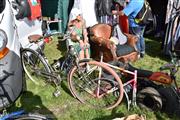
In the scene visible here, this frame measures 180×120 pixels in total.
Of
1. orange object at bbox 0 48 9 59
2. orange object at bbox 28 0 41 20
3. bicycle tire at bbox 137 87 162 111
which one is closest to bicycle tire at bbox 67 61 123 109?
bicycle tire at bbox 137 87 162 111

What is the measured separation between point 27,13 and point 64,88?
69.0 inches

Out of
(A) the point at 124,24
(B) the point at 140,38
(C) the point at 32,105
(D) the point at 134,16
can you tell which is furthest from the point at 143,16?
(C) the point at 32,105

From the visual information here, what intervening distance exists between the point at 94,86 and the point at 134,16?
8.35ft

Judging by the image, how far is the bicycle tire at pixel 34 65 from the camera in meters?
7.04

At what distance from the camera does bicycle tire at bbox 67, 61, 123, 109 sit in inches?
244

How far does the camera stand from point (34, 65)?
24.1 feet

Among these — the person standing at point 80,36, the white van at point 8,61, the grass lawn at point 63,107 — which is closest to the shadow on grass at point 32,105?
the grass lawn at point 63,107

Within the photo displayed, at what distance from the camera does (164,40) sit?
8.60 metres

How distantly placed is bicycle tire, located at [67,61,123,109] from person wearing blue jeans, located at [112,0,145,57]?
2.36 m

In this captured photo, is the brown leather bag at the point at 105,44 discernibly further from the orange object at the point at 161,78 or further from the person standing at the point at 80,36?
the orange object at the point at 161,78

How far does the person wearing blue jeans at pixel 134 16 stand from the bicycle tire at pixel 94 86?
2360 millimetres

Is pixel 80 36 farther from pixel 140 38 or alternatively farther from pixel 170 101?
pixel 170 101

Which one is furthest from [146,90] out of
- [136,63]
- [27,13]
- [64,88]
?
[27,13]

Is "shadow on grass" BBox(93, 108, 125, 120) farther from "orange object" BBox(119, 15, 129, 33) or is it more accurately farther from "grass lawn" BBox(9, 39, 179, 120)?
"orange object" BBox(119, 15, 129, 33)
